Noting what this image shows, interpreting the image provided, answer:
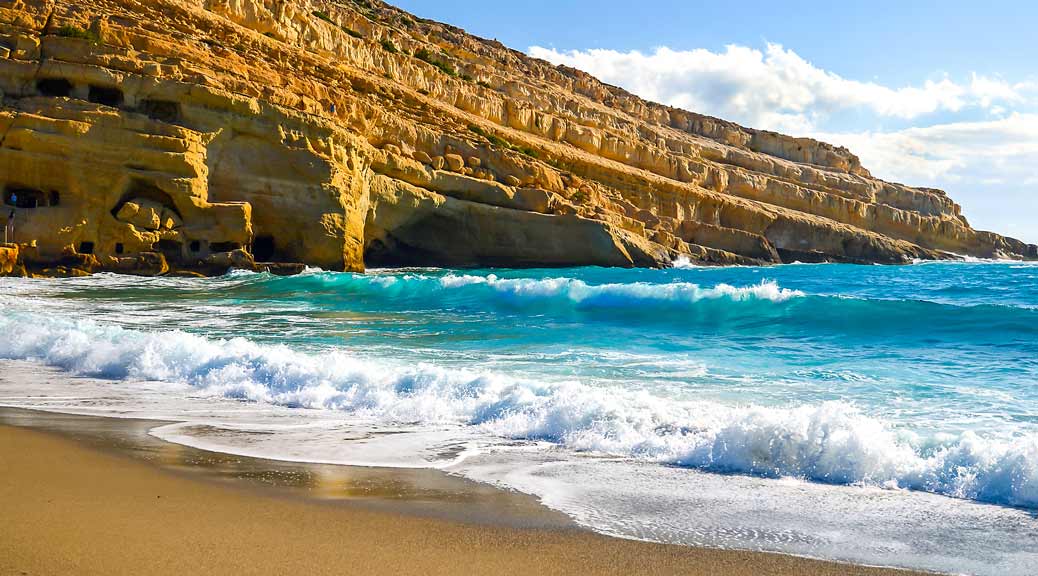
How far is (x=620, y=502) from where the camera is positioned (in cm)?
489

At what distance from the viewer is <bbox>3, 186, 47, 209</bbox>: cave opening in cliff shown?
22328 millimetres

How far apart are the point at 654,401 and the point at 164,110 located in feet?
70.5

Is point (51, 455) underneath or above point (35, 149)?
underneath

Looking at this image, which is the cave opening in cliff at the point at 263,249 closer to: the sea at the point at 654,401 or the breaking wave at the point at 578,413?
the sea at the point at 654,401

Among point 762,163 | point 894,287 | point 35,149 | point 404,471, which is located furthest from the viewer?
point 762,163

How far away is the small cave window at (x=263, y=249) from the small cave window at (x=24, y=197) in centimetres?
612

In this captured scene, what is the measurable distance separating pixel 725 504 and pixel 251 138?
2290 cm

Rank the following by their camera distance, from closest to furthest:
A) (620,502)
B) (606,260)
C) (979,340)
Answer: (620,502), (979,340), (606,260)

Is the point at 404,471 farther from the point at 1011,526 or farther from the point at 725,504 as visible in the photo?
the point at 1011,526

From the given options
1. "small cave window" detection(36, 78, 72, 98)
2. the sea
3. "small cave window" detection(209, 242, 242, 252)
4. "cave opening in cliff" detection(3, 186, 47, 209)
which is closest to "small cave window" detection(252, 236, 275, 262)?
"small cave window" detection(209, 242, 242, 252)

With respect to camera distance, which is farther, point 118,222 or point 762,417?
point 118,222

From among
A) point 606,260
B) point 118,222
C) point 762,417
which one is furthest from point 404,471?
point 606,260

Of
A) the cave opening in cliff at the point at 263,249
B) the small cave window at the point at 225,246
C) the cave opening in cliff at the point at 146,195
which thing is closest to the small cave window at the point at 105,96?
the cave opening in cliff at the point at 146,195

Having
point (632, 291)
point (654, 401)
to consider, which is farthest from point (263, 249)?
point (654, 401)
